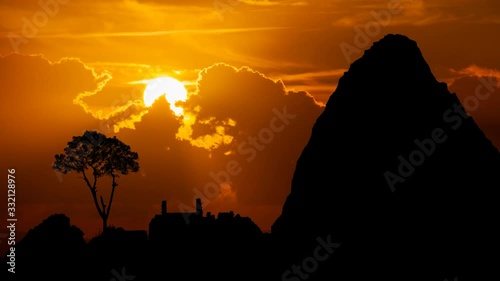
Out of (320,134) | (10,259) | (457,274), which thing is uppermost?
(320,134)

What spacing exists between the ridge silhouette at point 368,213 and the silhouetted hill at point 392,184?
4.4 inches

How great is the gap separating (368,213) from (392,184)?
3803 mm

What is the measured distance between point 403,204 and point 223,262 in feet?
70.4

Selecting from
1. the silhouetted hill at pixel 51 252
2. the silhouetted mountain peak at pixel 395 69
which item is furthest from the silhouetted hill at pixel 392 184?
the silhouetted hill at pixel 51 252

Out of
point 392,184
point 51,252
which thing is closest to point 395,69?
point 392,184

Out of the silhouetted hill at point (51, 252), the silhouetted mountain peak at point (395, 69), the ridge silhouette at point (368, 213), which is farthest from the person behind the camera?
the silhouetted mountain peak at point (395, 69)

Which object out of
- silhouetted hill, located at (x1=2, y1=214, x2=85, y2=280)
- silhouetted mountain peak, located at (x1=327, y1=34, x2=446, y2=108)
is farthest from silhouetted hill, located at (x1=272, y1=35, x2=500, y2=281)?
silhouetted hill, located at (x1=2, y1=214, x2=85, y2=280)

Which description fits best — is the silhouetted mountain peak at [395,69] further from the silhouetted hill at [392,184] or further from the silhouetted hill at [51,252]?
the silhouetted hill at [51,252]

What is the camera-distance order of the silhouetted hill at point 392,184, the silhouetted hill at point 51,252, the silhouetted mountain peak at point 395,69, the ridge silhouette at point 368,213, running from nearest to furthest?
the silhouetted hill at point 392,184
the ridge silhouette at point 368,213
the silhouetted hill at point 51,252
the silhouetted mountain peak at point 395,69

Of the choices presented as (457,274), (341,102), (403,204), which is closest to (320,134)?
(341,102)

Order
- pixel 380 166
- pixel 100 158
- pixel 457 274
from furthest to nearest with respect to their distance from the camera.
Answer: pixel 100 158, pixel 380 166, pixel 457 274

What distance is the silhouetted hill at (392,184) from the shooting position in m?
101

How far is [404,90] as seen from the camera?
110m

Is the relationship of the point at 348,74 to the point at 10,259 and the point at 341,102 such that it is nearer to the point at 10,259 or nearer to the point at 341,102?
the point at 341,102
